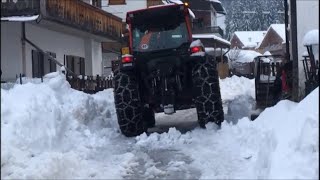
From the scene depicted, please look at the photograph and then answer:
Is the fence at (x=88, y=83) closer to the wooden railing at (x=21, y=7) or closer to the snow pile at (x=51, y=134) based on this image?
the wooden railing at (x=21, y=7)

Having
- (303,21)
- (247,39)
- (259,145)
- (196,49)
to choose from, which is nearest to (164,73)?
(196,49)

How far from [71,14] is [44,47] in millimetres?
1601

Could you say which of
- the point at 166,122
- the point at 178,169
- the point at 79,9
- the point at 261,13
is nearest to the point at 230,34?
the point at 261,13

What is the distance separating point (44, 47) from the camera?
1911 cm

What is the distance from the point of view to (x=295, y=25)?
38.0 ft

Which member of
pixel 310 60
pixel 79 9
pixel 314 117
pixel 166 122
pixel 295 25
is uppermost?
pixel 79 9

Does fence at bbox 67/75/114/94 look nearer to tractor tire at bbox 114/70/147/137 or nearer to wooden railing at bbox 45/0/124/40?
wooden railing at bbox 45/0/124/40

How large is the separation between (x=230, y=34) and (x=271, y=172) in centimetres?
8105

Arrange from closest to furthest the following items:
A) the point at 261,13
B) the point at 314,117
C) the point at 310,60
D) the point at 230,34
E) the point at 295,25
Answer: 1. the point at 314,117
2. the point at 310,60
3. the point at 295,25
4. the point at 261,13
5. the point at 230,34

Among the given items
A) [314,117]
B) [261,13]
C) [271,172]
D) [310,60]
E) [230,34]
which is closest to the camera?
[271,172]

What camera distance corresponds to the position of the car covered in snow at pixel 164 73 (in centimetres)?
1034

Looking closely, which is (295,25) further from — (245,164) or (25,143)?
(25,143)

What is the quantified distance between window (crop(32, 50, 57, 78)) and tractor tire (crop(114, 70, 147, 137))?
826 centimetres

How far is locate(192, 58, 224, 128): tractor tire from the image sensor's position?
1024 cm
